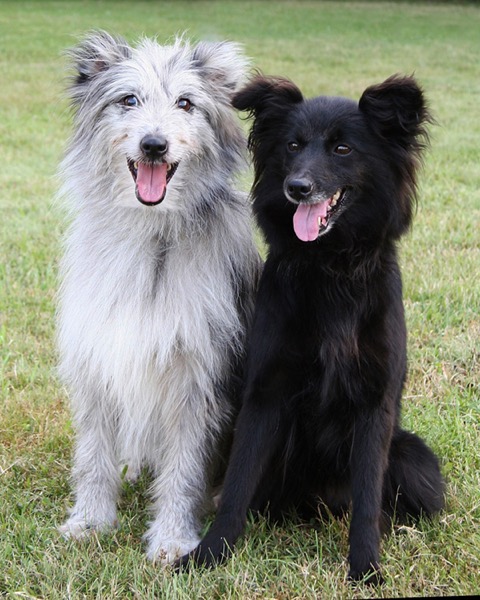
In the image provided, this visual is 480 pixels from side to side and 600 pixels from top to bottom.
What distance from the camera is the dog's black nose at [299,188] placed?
108 inches

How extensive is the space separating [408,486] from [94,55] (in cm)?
211

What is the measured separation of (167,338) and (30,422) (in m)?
1.26

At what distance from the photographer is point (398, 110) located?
2.85 m

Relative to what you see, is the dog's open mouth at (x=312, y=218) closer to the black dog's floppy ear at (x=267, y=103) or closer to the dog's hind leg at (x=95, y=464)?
the black dog's floppy ear at (x=267, y=103)

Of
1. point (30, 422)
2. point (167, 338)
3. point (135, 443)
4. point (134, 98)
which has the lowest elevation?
point (30, 422)

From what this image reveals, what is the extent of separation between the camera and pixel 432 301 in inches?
211

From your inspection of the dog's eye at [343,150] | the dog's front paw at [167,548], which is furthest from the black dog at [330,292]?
the dog's front paw at [167,548]

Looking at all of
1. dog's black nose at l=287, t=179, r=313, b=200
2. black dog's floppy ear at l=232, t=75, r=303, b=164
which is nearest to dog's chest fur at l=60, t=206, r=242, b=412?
black dog's floppy ear at l=232, t=75, r=303, b=164

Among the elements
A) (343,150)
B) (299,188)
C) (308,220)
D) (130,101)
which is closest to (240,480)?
(308,220)

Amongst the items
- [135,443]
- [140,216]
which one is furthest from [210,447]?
[140,216]

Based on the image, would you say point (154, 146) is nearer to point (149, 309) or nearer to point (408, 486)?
point (149, 309)

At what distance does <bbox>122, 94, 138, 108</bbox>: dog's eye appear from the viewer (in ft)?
10.6

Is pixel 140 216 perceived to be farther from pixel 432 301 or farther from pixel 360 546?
pixel 432 301

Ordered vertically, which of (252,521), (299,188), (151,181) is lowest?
(252,521)
